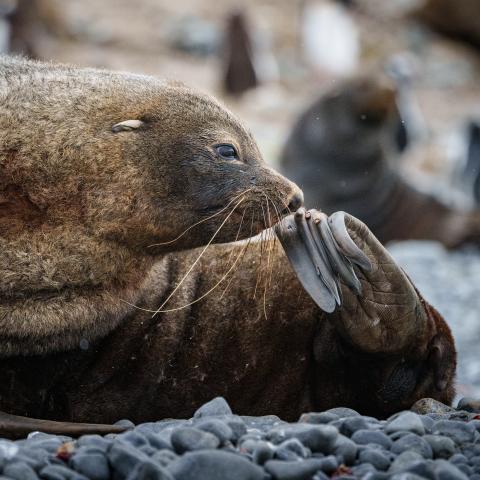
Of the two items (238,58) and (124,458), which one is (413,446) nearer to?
(124,458)

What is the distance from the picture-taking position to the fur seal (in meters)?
4.12

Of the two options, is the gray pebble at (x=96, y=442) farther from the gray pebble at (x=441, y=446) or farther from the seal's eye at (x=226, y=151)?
the seal's eye at (x=226, y=151)

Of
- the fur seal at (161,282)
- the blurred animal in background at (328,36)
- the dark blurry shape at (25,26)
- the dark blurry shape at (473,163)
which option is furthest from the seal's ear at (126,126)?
the blurred animal in background at (328,36)

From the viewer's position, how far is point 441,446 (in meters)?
3.46

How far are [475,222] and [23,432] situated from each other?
9870 millimetres

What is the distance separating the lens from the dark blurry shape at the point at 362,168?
43.8 feet

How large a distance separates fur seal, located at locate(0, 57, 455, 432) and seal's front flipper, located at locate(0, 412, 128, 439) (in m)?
0.30

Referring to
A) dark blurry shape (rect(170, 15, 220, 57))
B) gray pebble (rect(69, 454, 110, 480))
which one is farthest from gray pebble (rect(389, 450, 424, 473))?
dark blurry shape (rect(170, 15, 220, 57))

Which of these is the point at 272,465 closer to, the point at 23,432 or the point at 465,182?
the point at 23,432

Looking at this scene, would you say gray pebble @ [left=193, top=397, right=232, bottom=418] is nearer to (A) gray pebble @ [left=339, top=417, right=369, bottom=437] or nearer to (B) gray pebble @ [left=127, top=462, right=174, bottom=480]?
(A) gray pebble @ [left=339, top=417, right=369, bottom=437]

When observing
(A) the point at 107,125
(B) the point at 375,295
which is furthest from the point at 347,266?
(A) the point at 107,125

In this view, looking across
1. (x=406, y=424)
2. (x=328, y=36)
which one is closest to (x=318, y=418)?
(x=406, y=424)

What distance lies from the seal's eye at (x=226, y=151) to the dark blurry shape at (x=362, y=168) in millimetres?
8723

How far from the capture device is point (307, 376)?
15.8 ft
